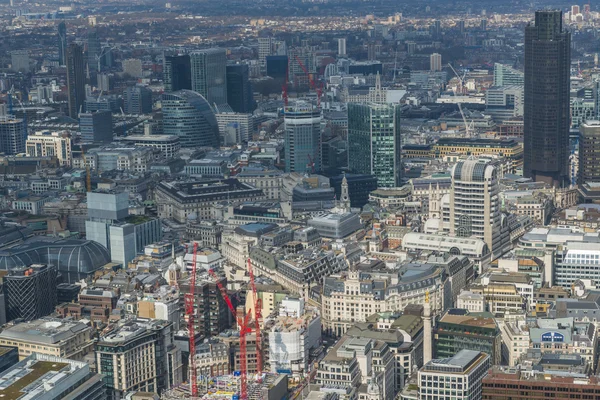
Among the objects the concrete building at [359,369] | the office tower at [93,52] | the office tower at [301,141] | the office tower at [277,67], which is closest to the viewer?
the concrete building at [359,369]

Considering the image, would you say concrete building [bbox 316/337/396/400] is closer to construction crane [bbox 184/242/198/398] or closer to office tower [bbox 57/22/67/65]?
construction crane [bbox 184/242/198/398]

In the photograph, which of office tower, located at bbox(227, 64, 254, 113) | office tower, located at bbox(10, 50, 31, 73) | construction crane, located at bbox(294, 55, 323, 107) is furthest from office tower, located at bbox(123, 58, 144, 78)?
office tower, located at bbox(227, 64, 254, 113)

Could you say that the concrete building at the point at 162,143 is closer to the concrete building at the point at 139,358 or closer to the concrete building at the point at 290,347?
the concrete building at the point at 290,347

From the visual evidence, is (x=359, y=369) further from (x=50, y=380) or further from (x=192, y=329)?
(x=50, y=380)

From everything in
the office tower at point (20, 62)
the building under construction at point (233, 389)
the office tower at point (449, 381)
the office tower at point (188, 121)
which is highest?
the office tower at point (20, 62)

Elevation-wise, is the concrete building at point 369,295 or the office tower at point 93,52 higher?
the office tower at point 93,52

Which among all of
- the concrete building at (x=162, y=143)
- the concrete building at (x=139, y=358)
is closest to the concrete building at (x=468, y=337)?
the concrete building at (x=139, y=358)

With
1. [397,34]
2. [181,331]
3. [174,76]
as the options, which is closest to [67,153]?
[174,76]
